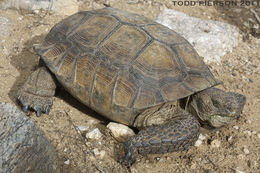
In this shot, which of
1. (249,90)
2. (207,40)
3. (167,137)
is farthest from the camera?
(207,40)

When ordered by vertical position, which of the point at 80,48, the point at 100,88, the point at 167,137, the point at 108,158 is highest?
the point at 80,48

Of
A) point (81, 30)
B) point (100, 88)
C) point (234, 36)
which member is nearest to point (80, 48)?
point (81, 30)

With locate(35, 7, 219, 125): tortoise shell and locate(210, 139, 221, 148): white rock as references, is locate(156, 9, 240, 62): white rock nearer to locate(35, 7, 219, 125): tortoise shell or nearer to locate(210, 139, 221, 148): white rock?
locate(35, 7, 219, 125): tortoise shell

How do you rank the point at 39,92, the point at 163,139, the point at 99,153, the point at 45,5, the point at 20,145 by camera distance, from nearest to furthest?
the point at 20,145 < the point at 163,139 < the point at 99,153 < the point at 39,92 < the point at 45,5

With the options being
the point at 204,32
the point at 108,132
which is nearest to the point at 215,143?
the point at 108,132

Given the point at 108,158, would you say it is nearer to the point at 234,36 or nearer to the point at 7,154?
the point at 7,154

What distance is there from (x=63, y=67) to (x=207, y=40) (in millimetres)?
2919

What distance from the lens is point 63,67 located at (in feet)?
12.4

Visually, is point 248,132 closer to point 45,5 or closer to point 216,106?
point 216,106

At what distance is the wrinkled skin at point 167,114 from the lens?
326 cm

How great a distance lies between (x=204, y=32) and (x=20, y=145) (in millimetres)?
4226

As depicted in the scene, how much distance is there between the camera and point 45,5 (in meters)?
5.85

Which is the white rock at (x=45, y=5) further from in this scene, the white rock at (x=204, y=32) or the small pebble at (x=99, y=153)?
the small pebble at (x=99, y=153)

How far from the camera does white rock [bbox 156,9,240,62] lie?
209 inches
